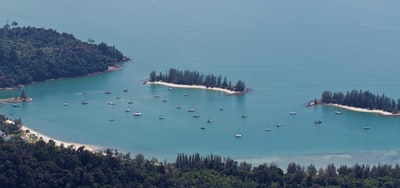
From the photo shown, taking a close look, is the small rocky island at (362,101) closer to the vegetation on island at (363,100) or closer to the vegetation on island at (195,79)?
the vegetation on island at (363,100)

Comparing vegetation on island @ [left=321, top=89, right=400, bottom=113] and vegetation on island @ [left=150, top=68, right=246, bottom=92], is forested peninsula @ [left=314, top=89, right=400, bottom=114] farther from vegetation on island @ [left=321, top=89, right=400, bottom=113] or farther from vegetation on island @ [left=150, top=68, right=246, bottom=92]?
vegetation on island @ [left=150, top=68, right=246, bottom=92]

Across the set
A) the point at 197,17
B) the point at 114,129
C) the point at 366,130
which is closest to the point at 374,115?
the point at 366,130

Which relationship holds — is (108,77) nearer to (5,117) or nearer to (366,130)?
(5,117)

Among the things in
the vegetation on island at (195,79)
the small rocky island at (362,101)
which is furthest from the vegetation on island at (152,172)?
the vegetation on island at (195,79)

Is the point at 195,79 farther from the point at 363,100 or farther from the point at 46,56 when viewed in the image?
the point at 363,100

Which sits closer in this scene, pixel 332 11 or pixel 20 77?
pixel 20 77

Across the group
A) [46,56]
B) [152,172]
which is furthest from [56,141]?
[46,56]

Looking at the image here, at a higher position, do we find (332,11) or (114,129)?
(332,11)

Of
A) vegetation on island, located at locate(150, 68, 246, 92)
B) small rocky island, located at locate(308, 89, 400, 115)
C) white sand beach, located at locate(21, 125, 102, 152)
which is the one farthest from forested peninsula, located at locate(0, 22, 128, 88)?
small rocky island, located at locate(308, 89, 400, 115)
